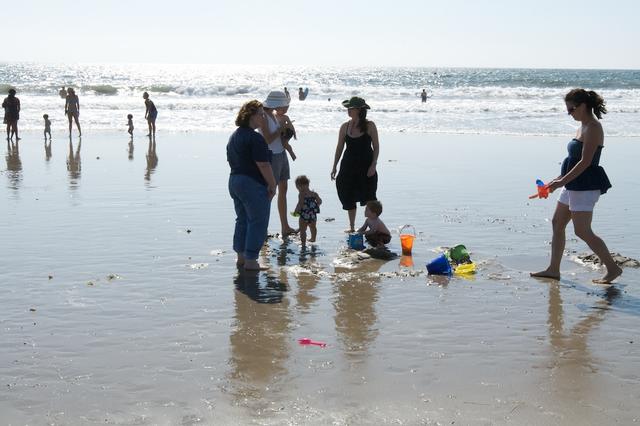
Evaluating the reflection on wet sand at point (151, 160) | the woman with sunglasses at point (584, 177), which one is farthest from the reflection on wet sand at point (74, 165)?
the woman with sunglasses at point (584, 177)

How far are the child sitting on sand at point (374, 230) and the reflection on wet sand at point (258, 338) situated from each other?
5.30ft

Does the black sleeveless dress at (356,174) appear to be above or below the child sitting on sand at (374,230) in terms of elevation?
above

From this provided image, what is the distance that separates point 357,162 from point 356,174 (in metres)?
0.14

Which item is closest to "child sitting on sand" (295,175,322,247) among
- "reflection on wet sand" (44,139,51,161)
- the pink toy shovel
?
the pink toy shovel

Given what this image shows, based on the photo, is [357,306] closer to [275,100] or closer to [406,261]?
[406,261]

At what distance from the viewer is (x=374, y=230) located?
8.86 metres

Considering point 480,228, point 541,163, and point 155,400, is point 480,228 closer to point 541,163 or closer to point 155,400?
point 155,400

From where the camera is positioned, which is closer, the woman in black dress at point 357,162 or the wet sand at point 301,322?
the wet sand at point 301,322

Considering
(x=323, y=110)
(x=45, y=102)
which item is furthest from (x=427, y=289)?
(x=45, y=102)

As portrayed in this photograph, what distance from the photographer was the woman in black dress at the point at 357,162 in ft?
30.8

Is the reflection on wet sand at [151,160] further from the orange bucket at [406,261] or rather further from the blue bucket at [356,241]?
the orange bucket at [406,261]

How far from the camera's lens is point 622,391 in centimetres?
478

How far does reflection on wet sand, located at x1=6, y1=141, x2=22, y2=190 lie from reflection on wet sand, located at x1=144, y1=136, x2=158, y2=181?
6.68 ft

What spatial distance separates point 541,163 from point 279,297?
37.0 ft
